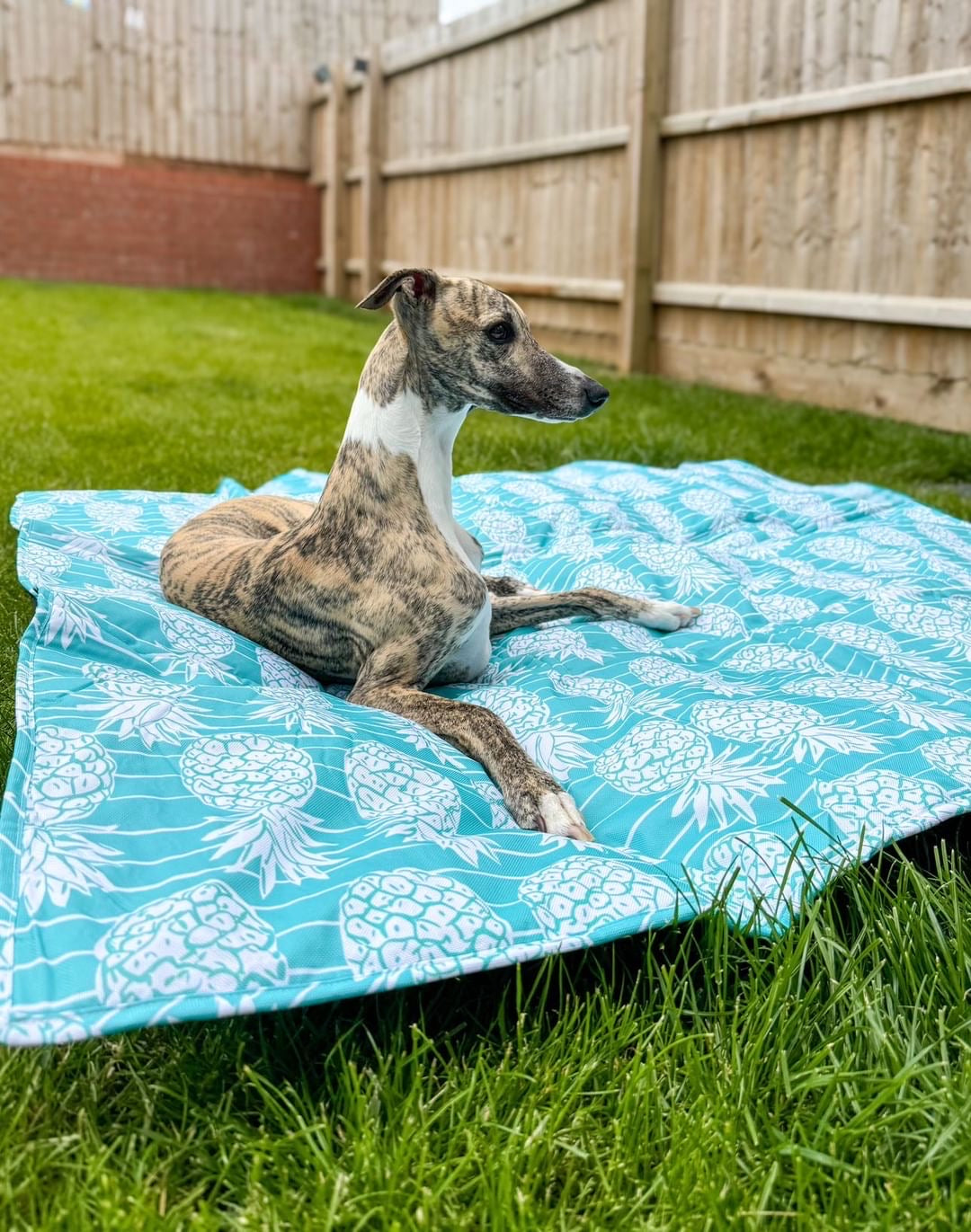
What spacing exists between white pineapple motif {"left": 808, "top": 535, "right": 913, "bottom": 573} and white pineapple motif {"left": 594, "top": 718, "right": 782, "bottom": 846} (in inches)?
69.0

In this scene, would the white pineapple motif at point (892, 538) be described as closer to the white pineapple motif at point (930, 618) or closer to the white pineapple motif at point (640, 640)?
the white pineapple motif at point (930, 618)

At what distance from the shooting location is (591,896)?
1.95 metres

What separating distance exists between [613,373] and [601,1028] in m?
7.49

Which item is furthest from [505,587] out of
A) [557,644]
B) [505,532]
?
[505,532]

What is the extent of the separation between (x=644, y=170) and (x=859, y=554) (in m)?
4.96

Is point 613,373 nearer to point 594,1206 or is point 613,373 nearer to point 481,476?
point 481,476

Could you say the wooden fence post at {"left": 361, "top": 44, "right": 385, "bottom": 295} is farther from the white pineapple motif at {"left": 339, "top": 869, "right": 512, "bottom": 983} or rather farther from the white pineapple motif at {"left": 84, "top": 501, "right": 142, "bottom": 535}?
the white pineapple motif at {"left": 339, "top": 869, "right": 512, "bottom": 983}

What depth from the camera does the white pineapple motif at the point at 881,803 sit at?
2.20 metres

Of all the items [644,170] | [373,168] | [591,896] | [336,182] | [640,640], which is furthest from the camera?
[336,182]

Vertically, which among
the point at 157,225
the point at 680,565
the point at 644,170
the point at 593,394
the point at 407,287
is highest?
the point at 157,225

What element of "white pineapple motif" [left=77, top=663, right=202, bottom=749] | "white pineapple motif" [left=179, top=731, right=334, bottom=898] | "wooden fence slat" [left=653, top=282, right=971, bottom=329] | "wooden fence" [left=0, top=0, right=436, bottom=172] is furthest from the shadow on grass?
"wooden fence" [left=0, top=0, right=436, bottom=172]

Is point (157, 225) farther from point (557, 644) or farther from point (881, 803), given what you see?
point (881, 803)

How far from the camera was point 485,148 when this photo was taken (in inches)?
408

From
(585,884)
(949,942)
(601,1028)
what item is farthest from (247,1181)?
(949,942)
